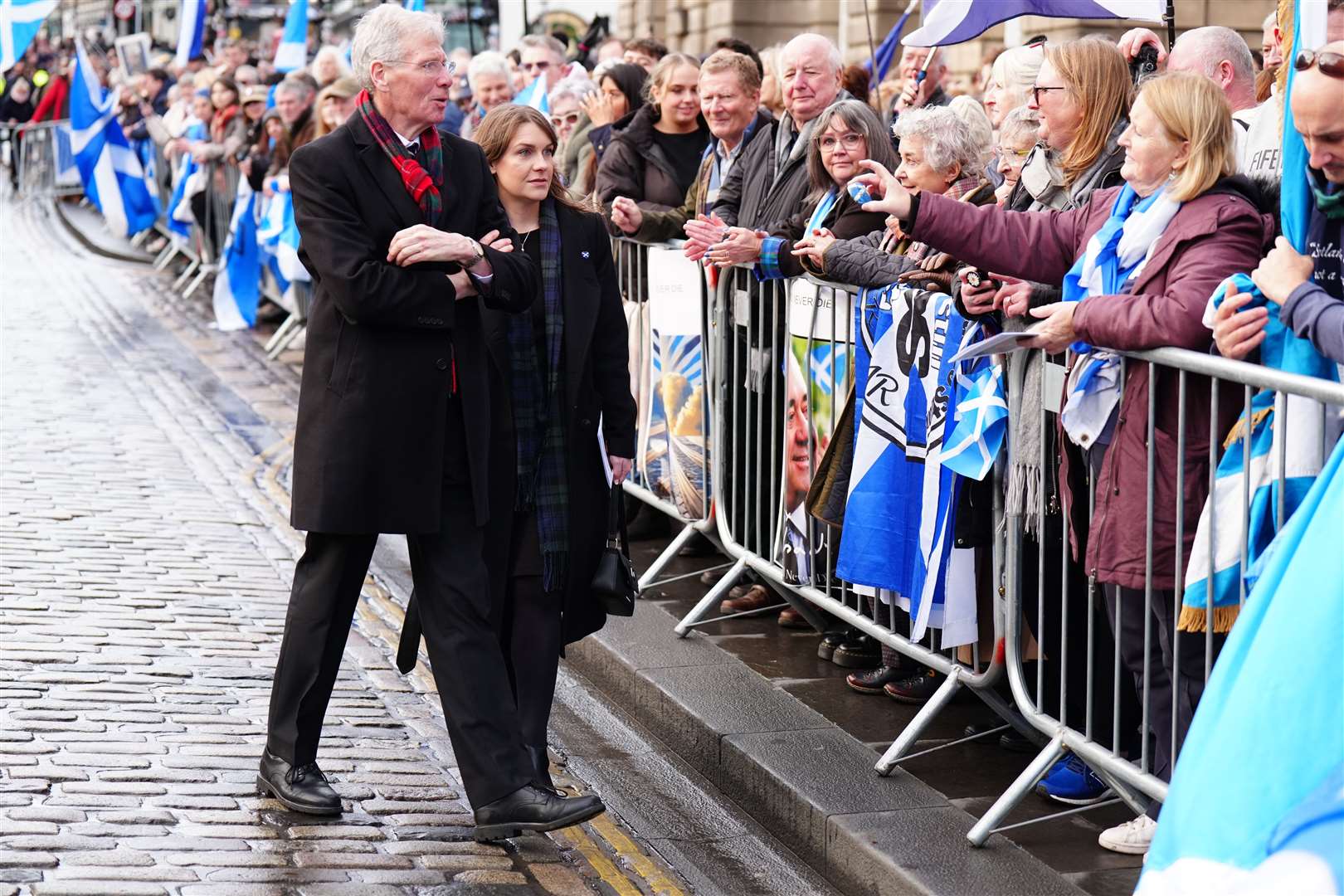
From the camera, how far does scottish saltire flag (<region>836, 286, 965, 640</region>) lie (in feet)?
17.6

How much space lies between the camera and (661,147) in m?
8.66

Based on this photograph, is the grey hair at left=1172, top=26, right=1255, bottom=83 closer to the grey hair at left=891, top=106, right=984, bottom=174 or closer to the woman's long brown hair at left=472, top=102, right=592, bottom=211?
the grey hair at left=891, top=106, right=984, bottom=174

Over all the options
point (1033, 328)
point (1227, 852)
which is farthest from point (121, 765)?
point (1227, 852)

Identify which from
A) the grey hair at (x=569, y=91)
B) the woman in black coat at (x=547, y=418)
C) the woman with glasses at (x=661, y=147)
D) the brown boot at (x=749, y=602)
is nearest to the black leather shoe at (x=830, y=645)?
the brown boot at (x=749, y=602)

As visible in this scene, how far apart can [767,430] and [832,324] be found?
986mm

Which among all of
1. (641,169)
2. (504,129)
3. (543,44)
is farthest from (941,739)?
(543,44)

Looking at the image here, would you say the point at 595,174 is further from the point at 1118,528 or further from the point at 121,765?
the point at 1118,528

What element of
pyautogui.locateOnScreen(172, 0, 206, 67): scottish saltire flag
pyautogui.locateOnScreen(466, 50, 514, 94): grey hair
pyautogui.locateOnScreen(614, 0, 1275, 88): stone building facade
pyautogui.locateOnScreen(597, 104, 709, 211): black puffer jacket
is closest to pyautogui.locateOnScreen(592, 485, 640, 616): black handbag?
pyautogui.locateOnScreen(597, 104, 709, 211): black puffer jacket

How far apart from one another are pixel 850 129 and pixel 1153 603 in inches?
101

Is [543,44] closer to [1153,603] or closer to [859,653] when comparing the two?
[859,653]

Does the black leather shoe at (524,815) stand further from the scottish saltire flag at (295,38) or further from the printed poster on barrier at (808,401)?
the scottish saltire flag at (295,38)

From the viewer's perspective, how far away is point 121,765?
5.49 meters

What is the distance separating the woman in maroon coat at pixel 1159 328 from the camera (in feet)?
14.5

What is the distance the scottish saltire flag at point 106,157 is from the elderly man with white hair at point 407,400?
55.6 ft
